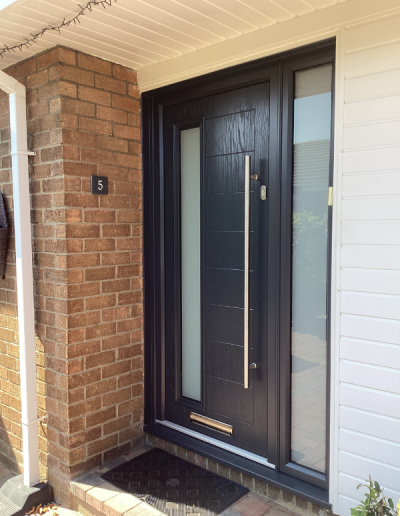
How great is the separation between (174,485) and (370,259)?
1579 mm

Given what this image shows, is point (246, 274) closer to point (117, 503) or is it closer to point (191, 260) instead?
point (191, 260)

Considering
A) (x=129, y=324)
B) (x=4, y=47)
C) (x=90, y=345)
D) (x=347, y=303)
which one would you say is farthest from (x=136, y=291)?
(x=4, y=47)

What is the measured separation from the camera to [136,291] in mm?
2859

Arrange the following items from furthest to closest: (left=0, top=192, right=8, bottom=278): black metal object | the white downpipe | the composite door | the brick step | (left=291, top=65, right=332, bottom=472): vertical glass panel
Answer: (left=0, top=192, right=8, bottom=278): black metal object < the white downpipe < the composite door < the brick step < (left=291, top=65, right=332, bottom=472): vertical glass panel

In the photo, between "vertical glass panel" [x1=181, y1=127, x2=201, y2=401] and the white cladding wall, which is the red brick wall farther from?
the white cladding wall

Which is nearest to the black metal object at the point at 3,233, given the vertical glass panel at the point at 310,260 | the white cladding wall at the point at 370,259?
the vertical glass panel at the point at 310,260

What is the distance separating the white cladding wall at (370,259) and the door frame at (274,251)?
150mm

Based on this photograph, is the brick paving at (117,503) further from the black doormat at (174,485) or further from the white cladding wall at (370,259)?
the white cladding wall at (370,259)

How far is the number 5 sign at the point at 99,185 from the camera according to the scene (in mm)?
2557

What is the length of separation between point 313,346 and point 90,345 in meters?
1.24

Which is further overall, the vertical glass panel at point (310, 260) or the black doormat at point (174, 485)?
the black doormat at point (174, 485)

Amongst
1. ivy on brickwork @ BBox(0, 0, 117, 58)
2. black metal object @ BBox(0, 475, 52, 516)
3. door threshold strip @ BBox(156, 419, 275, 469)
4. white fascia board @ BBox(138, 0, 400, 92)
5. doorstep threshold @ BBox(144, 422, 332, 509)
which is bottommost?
black metal object @ BBox(0, 475, 52, 516)

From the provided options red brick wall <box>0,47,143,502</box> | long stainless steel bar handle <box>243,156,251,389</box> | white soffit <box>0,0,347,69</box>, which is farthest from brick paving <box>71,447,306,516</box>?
white soffit <box>0,0,347,69</box>

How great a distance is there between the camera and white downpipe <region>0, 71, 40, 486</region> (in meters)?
2.50
